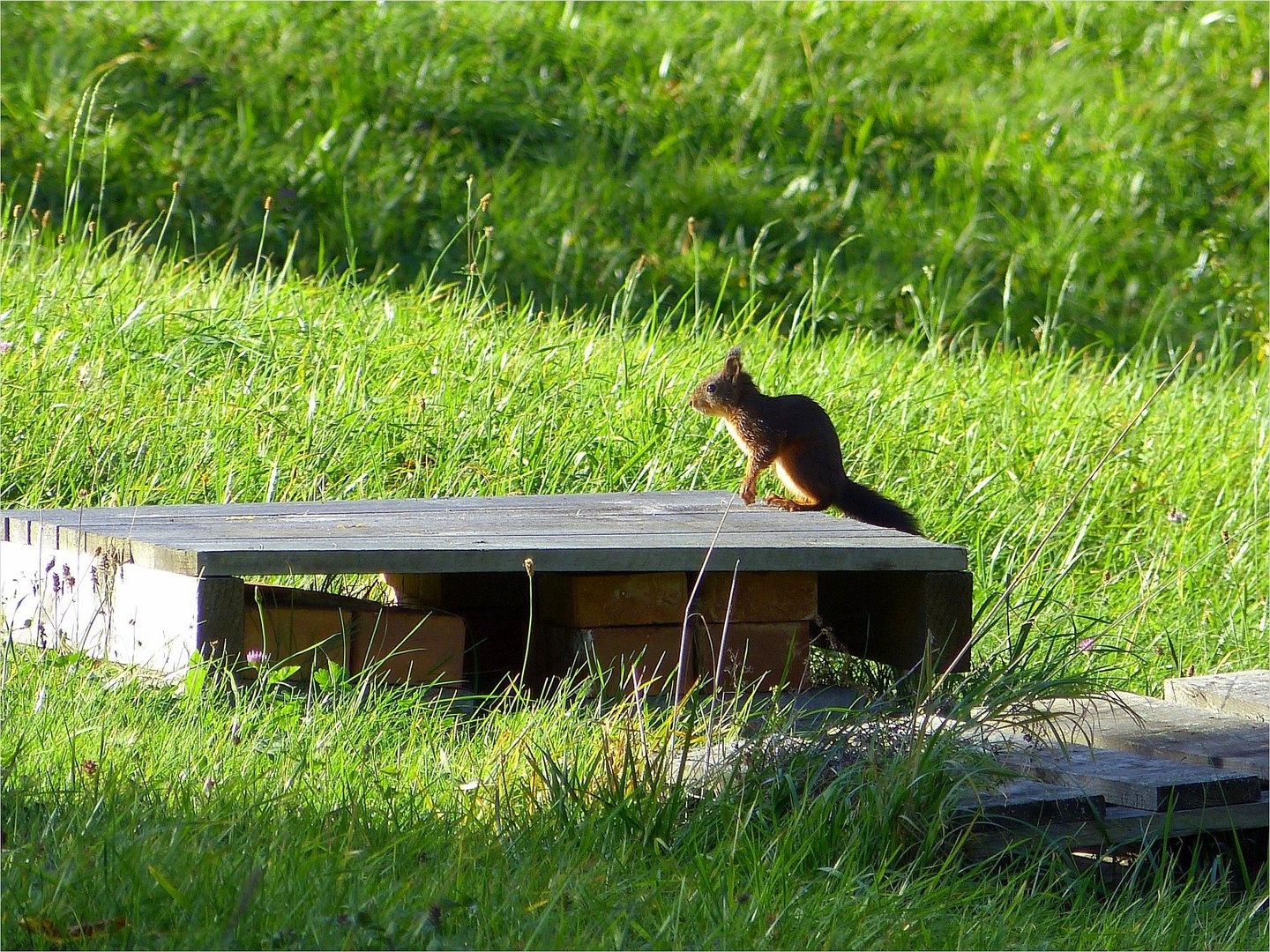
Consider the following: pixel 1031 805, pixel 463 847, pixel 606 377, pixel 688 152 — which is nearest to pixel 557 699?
pixel 463 847

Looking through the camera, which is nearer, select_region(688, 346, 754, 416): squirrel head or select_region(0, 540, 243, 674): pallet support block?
select_region(0, 540, 243, 674): pallet support block

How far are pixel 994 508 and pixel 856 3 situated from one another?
305 inches

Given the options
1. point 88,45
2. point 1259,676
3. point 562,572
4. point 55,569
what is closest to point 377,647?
point 562,572

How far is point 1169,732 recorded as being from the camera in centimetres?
339

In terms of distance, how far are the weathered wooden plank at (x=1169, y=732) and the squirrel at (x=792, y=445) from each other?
758 mm

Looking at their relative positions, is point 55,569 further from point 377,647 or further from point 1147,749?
point 1147,749

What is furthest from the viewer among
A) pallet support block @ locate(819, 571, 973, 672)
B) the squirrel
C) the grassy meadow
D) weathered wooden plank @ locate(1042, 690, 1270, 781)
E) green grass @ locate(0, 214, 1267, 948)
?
the squirrel

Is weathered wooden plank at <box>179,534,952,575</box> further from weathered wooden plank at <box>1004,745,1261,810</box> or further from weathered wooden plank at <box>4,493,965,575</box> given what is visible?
weathered wooden plank at <box>1004,745,1261,810</box>

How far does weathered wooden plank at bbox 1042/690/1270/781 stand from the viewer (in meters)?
3.18

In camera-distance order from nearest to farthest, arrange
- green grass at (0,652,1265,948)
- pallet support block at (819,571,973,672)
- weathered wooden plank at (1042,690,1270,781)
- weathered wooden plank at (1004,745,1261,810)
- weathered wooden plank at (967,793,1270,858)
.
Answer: green grass at (0,652,1265,948) < weathered wooden plank at (967,793,1270,858) < weathered wooden plank at (1004,745,1261,810) < weathered wooden plank at (1042,690,1270,781) < pallet support block at (819,571,973,672)

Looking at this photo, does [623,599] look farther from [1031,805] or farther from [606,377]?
[606,377]

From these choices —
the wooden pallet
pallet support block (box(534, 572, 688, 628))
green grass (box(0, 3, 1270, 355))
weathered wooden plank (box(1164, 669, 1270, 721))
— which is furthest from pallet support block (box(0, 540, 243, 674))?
green grass (box(0, 3, 1270, 355))

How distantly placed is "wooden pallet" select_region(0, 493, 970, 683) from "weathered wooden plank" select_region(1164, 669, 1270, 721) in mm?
614

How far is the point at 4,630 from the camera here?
11.6 feet
